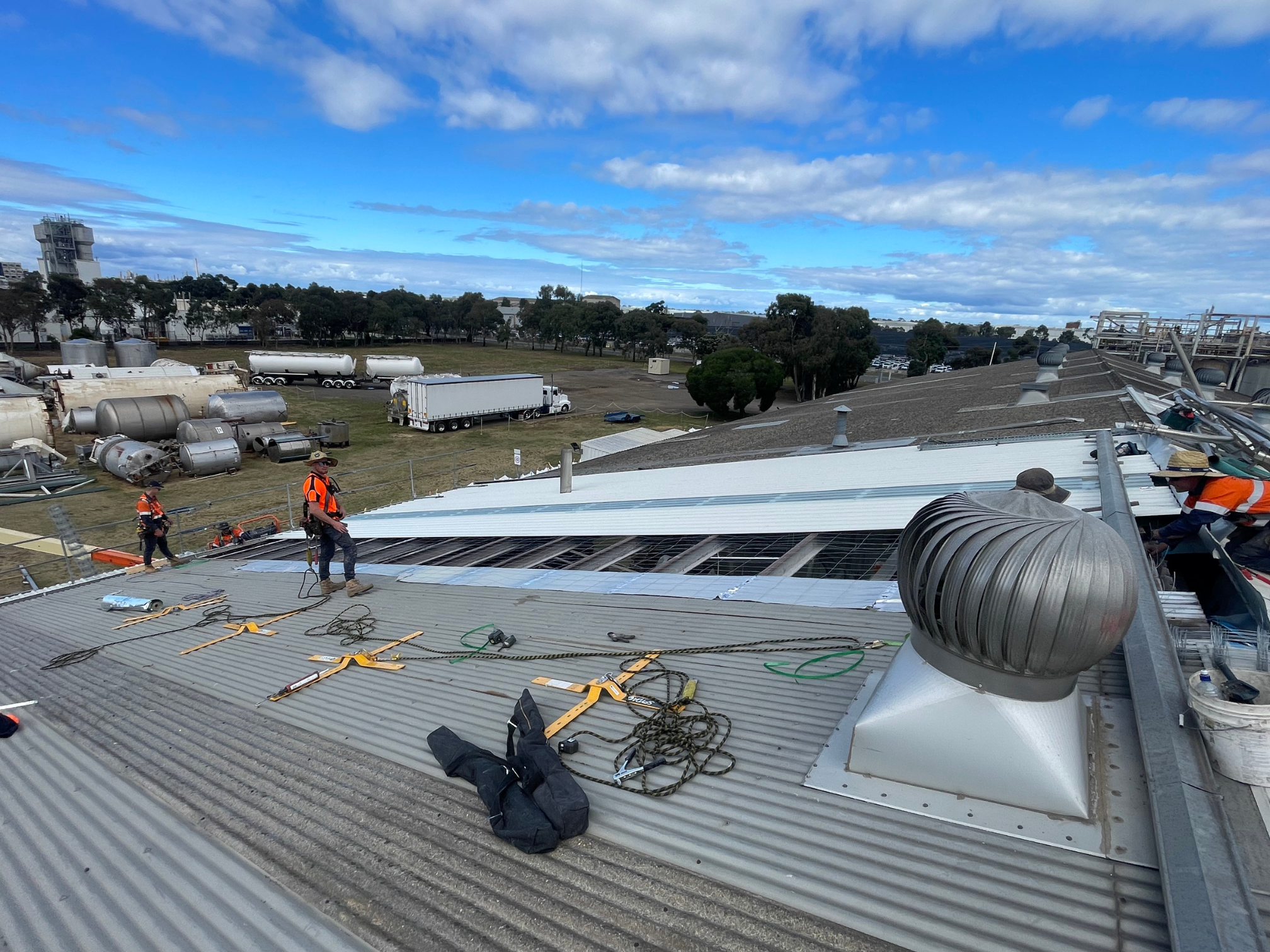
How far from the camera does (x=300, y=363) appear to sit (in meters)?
53.8

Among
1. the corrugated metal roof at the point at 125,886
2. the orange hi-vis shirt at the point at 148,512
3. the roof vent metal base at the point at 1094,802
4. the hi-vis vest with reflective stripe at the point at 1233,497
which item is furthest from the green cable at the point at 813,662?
the orange hi-vis shirt at the point at 148,512

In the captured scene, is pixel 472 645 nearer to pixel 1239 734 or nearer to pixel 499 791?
pixel 499 791

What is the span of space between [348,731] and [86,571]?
16146 millimetres

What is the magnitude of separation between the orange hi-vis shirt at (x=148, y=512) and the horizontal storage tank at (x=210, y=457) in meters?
18.8

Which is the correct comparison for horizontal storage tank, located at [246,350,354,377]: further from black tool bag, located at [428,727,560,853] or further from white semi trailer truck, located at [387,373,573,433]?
black tool bag, located at [428,727,560,853]

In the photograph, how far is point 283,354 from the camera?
53.2 metres

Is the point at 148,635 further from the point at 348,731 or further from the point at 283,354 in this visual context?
the point at 283,354

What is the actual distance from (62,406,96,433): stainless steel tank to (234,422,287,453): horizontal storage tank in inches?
303

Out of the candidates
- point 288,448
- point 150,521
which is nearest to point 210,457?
point 288,448

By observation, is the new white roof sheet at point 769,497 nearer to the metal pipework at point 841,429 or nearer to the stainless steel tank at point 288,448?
the metal pipework at point 841,429

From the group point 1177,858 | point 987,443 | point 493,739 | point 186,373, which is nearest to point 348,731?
point 493,739

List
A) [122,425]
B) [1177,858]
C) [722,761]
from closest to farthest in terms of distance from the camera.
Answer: [1177,858], [722,761], [122,425]

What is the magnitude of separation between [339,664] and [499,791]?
322 centimetres

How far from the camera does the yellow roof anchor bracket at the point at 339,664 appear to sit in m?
5.66
